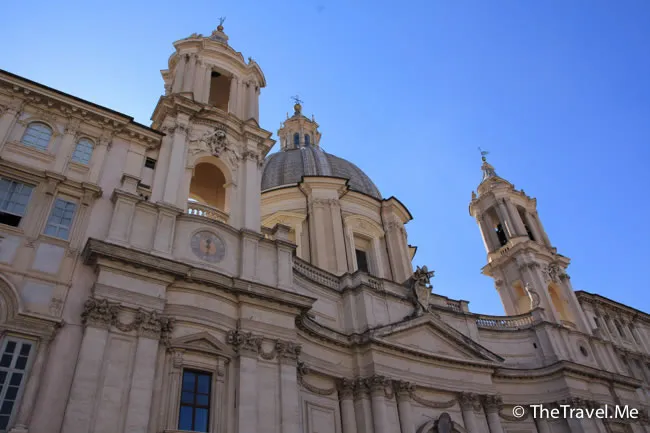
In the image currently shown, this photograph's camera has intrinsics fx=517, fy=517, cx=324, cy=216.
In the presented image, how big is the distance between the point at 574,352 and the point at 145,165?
78.9ft

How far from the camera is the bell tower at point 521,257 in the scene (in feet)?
103

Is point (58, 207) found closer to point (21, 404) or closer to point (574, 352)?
point (21, 404)

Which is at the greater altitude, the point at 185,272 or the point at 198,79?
the point at 198,79

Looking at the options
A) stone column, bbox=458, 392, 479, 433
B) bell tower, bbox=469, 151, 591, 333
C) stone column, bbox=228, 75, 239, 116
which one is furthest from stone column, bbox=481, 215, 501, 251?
stone column, bbox=228, 75, 239, 116

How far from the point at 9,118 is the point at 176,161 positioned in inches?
213

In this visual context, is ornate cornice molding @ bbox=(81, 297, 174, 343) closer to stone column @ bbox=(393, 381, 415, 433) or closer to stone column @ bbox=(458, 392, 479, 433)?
stone column @ bbox=(393, 381, 415, 433)

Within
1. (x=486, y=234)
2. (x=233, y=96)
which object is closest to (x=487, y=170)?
(x=486, y=234)

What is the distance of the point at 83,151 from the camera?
17.6 metres

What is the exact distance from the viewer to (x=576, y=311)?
102 ft

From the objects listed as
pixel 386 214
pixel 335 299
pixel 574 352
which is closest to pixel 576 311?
pixel 574 352

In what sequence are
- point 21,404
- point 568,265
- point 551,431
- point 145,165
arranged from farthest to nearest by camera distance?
point 568,265 → point 551,431 → point 145,165 → point 21,404

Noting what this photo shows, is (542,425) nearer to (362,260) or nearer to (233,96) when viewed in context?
(362,260)

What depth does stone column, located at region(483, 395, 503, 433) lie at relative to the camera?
2252 cm

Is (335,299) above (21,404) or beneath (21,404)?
above
